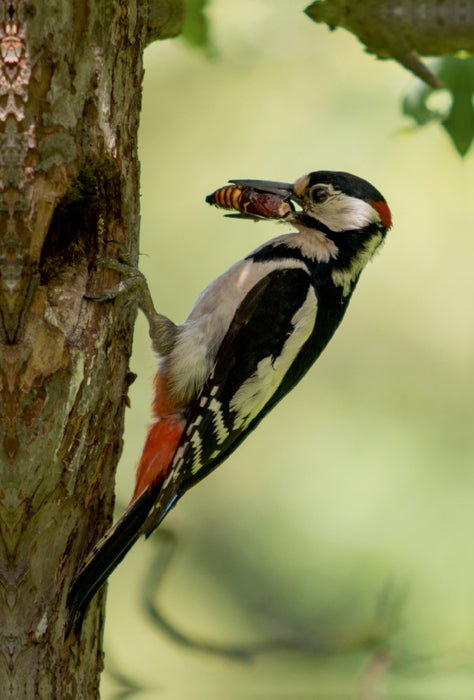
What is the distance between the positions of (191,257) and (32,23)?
10.2ft

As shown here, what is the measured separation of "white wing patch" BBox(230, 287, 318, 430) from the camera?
2.46 m

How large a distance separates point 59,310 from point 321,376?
137 inches

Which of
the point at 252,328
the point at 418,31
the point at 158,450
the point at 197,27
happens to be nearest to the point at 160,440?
the point at 158,450

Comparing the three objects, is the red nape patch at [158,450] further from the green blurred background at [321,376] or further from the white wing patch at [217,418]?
the green blurred background at [321,376]

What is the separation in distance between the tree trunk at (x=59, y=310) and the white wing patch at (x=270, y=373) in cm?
46

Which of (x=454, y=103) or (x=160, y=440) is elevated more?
(x=454, y=103)

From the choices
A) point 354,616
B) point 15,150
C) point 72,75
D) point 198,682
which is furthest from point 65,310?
point 354,616

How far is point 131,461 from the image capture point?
4.42 metres

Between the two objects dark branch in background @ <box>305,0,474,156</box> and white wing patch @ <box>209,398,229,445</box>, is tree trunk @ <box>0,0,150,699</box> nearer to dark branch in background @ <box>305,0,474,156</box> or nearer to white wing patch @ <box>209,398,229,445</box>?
white wing patch @ <box>209,398,229,445</box>

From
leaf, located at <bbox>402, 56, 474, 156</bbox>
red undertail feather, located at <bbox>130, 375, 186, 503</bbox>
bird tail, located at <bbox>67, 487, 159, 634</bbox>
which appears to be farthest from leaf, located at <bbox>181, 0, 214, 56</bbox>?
bird tail, located at <bbox>67, 487, 159, 634</bbox>

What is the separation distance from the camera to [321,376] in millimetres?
5332

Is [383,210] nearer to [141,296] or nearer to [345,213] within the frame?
[345,213]

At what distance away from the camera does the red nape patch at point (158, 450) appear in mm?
2391

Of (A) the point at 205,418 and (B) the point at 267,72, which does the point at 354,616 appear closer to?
(A) the point at 205,418
